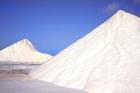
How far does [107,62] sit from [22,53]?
56.9 meters

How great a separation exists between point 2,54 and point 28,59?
7.56 meters

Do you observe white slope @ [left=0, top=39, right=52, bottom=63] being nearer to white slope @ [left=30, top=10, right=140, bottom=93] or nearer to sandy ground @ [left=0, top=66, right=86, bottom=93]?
white slope @ [left=30, top=10, right=140, bottom=93]

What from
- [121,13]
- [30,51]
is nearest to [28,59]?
[30,51]

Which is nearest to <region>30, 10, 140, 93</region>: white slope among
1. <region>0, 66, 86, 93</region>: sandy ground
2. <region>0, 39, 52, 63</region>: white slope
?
<region>0, 66, 86, 93</region>: sandy ground

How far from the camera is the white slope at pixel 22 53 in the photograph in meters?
62.5

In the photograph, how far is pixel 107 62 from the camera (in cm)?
964

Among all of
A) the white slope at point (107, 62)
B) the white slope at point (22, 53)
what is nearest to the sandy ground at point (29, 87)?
the white slope at point (107, 62)

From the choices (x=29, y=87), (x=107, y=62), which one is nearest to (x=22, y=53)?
(x=107, y=62)

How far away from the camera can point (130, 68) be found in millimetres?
8945

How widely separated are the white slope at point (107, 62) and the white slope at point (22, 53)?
170 ft

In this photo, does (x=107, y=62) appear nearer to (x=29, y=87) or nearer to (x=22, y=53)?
(x=29, y=87)

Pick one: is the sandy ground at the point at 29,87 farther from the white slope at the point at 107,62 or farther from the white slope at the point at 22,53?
the white slope at the point at 22,53

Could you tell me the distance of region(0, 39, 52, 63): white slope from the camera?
6254cm

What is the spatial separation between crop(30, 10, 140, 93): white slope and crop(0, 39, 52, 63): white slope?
51807 millimetres
